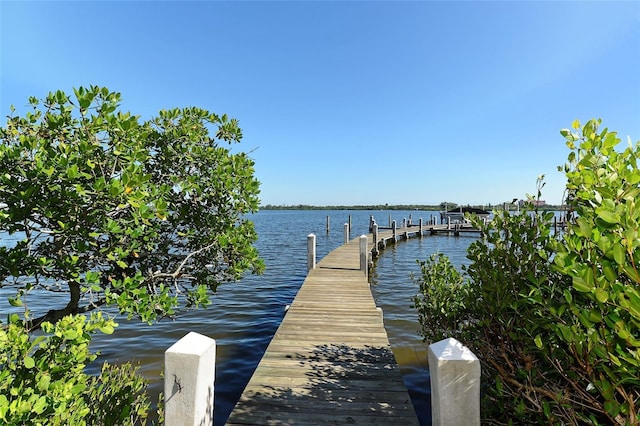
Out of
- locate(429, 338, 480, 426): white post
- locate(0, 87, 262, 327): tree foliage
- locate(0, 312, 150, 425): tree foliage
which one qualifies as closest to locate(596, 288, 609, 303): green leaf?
locate(429, 338, 480, 426): white post

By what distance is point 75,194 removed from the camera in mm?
2842

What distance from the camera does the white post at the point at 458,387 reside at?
237cm

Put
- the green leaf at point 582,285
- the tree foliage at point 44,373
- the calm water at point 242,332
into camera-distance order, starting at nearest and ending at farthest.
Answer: the green leaf at point 582,285
the tree foliage at point 44,373
the calm water at point 242,332

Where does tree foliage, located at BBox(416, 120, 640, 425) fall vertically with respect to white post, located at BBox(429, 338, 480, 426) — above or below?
above

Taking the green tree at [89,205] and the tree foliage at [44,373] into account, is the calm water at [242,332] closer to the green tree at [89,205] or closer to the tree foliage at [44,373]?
the green tree at [89,205]

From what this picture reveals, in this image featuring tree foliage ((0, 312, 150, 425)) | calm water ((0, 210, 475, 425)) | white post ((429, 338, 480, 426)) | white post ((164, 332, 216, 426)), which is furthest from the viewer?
calm water ((0, 210, 475, 425))

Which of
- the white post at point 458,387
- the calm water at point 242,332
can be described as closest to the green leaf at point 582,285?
the white post at point 458,387

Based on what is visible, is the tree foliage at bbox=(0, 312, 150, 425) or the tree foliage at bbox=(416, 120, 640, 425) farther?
the tree foliage at bbox=(0, 312, 150, 425)

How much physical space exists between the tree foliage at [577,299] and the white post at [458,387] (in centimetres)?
26

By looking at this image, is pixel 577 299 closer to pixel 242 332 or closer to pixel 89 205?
pixel 89 205

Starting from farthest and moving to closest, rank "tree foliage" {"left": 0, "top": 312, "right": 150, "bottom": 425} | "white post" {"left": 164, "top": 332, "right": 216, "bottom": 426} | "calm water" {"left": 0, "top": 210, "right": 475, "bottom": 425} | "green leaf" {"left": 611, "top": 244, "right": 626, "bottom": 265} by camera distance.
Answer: "calm water" {"left": 0, "top": 210, "right": 475, "bottom": 425} < "white post" {"left": 164, "top": 332, "right": 216, "bottom": 426} < "tree foliage" {"left": 0, "top": 312, "right": 150, "bottom": 425} < "green leaf" {"left": 611, "top": 244, "right": 626, "bottom": 265}

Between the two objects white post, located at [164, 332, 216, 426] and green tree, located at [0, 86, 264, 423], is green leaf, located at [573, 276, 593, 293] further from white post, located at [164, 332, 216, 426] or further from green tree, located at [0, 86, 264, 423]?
green tree, located at [0, 86, 264, 423]

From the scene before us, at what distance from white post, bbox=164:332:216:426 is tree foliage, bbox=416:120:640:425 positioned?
2.40 metres

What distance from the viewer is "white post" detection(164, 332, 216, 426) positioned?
2561 mm
